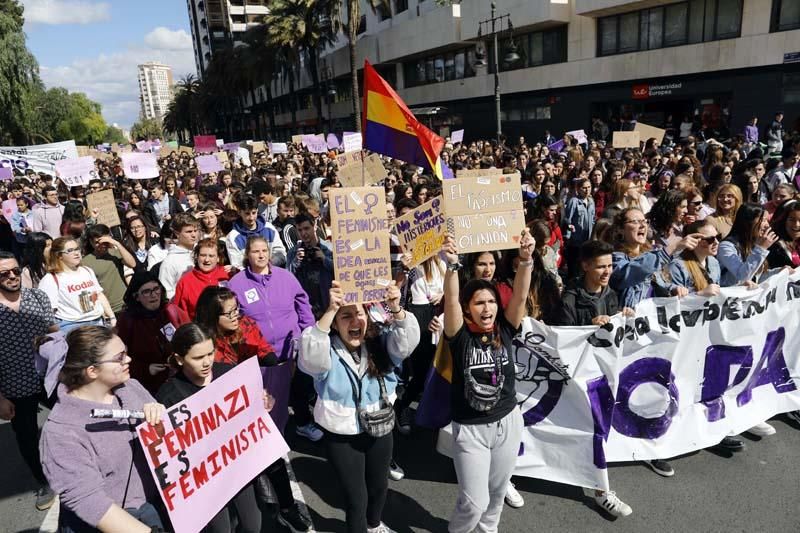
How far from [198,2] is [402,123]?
103 metres

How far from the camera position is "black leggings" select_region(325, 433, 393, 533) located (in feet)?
9.69

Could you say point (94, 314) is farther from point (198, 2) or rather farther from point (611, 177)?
point (198, 2)

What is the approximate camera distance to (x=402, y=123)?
13.8 ft

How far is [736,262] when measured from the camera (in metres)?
4.38

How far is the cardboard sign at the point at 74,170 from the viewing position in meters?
11.3

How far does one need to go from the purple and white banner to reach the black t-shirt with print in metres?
0.71

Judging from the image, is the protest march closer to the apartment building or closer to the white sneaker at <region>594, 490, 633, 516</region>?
the white sneaker at <region>594, 490, 633, 516</region>

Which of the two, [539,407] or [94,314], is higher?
[94,314]

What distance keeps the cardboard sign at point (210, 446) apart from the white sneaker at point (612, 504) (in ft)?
6.98

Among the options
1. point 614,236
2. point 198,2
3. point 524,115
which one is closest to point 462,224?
point 614,236

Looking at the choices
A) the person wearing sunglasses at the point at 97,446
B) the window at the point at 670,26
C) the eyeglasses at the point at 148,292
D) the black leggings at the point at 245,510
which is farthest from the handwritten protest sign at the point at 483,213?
the window at the point at 670,26

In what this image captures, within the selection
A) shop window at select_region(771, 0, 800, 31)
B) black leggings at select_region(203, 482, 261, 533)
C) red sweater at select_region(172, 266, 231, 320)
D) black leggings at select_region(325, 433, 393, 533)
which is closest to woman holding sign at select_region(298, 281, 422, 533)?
black leggings at select_region(325, 433, 393, 533)

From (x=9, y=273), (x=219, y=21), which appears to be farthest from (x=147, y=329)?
(x=219, y=21)

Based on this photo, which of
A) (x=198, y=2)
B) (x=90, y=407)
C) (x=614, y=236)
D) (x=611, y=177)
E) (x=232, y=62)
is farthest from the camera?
(x=198, y=2)
